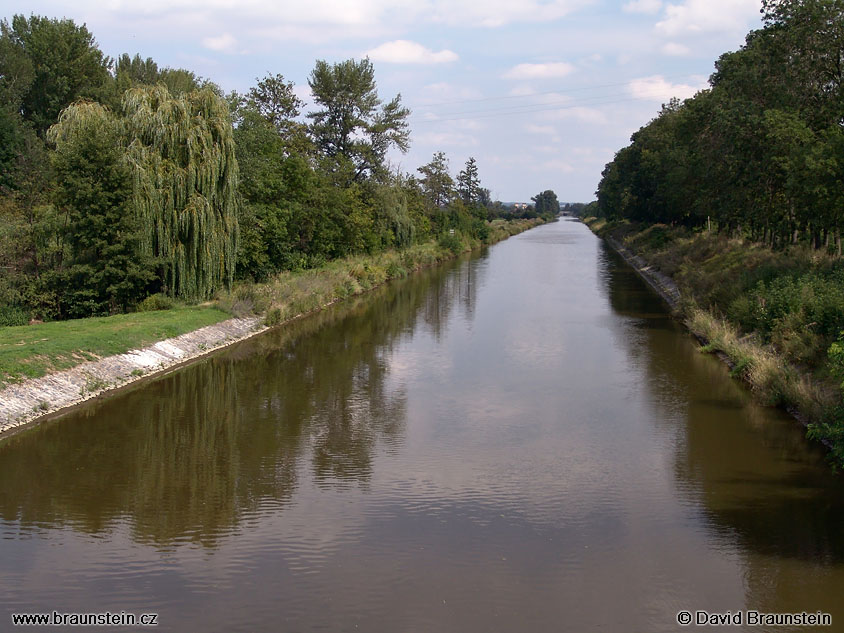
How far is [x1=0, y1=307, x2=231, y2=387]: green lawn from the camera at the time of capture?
1530 cm

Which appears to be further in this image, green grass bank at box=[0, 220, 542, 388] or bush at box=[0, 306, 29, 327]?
bush at box=[0, 306, 29, 327]

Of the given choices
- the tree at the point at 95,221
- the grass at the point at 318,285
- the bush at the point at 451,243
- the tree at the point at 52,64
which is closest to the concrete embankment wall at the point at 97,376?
the grass at the point at 318,285

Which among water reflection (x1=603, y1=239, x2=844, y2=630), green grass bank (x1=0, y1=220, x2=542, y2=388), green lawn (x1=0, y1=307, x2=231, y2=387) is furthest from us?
green grass bank (x1=0, y1=220, x2=542, y2=388)

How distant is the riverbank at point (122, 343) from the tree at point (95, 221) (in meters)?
1.54

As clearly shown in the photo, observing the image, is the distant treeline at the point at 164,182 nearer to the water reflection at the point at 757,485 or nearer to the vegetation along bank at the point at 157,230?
the vegetation along bank at the point at 157,230

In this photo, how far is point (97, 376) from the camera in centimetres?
1673

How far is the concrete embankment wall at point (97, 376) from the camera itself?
46.8 feet

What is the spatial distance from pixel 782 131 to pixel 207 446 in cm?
2083

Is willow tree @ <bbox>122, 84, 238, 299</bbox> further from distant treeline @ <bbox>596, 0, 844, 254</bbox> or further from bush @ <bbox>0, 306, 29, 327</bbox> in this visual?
distant treeline @ <bbox>596, 0, 844, 254</bbox>

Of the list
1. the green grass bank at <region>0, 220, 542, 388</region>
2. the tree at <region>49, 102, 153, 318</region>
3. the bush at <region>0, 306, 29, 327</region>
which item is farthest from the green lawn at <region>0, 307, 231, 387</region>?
the tree at <region>49, 102, 153, 318</region>

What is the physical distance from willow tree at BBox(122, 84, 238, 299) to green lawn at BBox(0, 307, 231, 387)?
1551 millimetres

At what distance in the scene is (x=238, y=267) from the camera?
29.6 m

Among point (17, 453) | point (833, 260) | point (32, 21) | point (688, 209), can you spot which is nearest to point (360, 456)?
point (17, 453)

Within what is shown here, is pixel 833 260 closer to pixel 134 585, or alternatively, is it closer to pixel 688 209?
pixel 134 585
